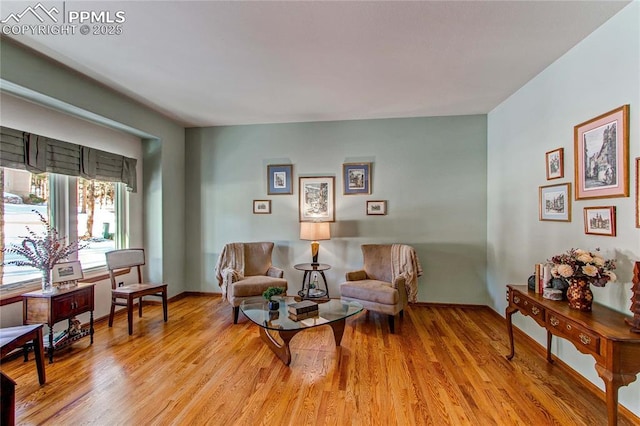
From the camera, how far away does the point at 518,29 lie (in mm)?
2148

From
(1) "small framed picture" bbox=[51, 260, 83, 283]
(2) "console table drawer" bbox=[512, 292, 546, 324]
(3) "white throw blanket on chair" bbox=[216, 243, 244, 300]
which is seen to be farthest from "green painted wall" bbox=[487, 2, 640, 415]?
(1) "small framed picture" bbox=[51, 260, 83, 283]

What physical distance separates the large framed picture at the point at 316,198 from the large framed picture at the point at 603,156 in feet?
9.14

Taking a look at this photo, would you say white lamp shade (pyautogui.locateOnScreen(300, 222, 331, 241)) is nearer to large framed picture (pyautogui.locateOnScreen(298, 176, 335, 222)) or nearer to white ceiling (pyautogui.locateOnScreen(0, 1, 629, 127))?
large framed picture (pyautogui.locateOnScreen(298, 176, 335, 222))

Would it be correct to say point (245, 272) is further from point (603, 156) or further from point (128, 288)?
point (603, 156)

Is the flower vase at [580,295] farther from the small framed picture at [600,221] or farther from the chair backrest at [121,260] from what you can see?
the chair backrest at [121,260]

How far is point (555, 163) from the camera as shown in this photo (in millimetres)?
2617

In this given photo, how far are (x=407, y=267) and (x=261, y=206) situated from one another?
2.36 m

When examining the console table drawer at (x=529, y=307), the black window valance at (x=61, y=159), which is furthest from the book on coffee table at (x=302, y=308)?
the black window valance at (x=61, y=159)

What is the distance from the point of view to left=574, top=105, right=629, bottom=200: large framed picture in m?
1.94

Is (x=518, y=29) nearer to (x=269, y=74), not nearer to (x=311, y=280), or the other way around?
(x=269, y=74)

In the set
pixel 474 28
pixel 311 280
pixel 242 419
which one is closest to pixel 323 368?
pixel 242 419

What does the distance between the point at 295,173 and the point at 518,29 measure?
306 cm

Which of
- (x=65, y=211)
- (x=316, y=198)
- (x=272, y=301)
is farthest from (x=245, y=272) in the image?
(x=65, y=211)

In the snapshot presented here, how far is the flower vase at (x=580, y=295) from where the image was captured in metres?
1.97
